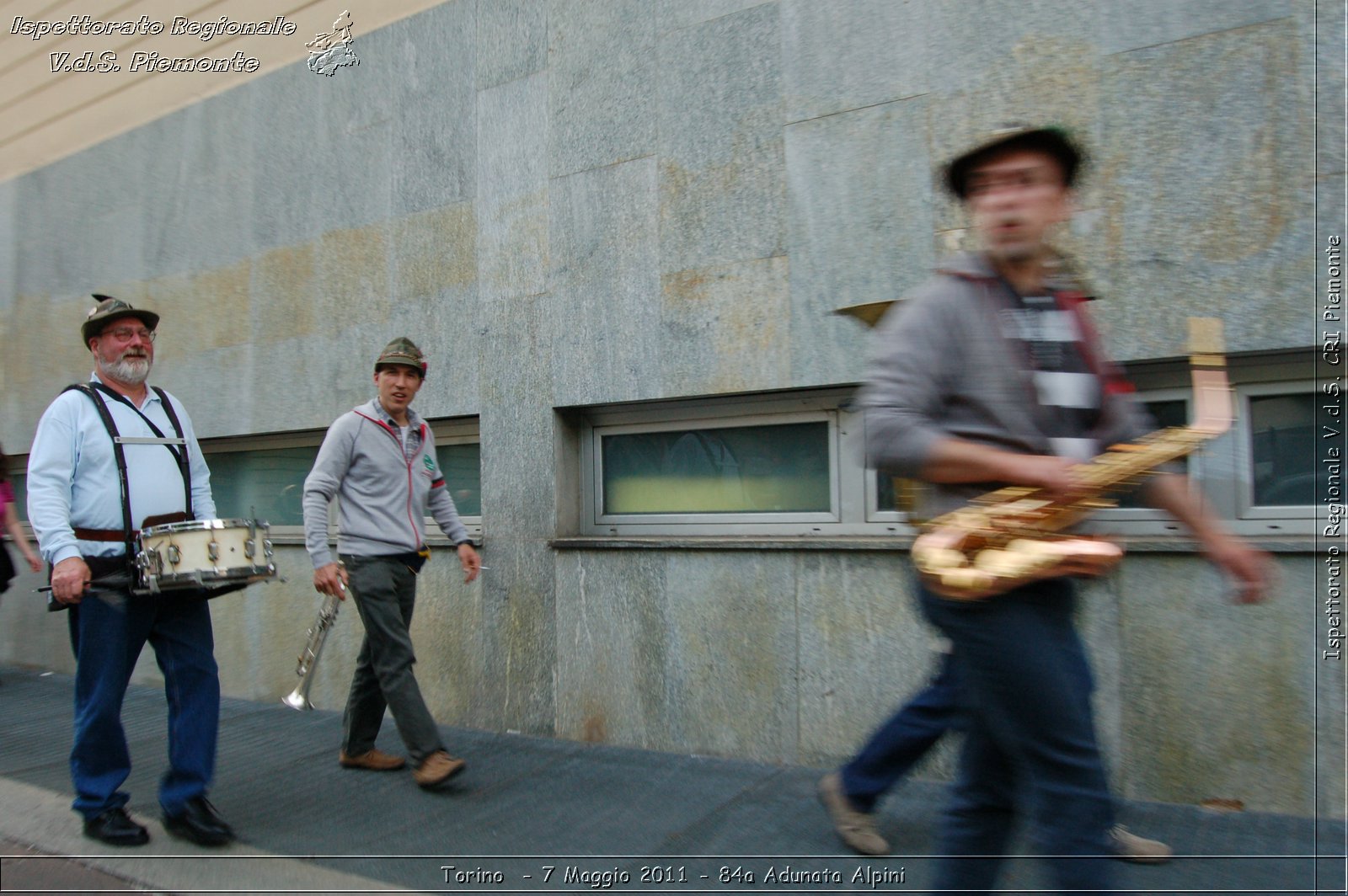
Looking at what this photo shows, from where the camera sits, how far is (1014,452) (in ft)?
7.38

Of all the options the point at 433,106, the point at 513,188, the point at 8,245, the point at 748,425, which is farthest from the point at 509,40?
the point at 8,245

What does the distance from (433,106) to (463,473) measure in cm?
221

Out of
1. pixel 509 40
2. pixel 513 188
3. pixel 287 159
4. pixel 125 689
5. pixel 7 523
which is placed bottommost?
pixel 125 689

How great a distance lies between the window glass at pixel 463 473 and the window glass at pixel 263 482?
1203 mm

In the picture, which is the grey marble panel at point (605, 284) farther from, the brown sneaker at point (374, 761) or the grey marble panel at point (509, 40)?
the brown sneaker at point (374, 761)

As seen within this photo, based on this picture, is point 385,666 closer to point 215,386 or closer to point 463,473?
point 463,473

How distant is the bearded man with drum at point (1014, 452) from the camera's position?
2086mm

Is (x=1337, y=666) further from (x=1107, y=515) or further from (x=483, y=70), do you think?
(x=483, y=70)

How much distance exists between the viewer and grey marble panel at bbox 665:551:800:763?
477cm

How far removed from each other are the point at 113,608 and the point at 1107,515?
3896 mm

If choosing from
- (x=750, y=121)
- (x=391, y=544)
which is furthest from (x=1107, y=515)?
(x=391, y=544)

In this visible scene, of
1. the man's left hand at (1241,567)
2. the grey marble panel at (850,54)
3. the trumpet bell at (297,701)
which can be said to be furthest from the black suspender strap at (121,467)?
the man's left hand at (1241,567)

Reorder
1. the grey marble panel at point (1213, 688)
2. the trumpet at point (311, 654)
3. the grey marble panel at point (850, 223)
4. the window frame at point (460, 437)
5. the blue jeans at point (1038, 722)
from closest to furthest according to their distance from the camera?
1. the blue jeans at point (1038, 722)
2. the grey marble panel at point (1213, 688)
3. the grey marble panel at point (850, 223)
4. the trumpet at point (311, 654)
5. the window frame at point (460, 437)

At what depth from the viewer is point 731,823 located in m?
4.04
